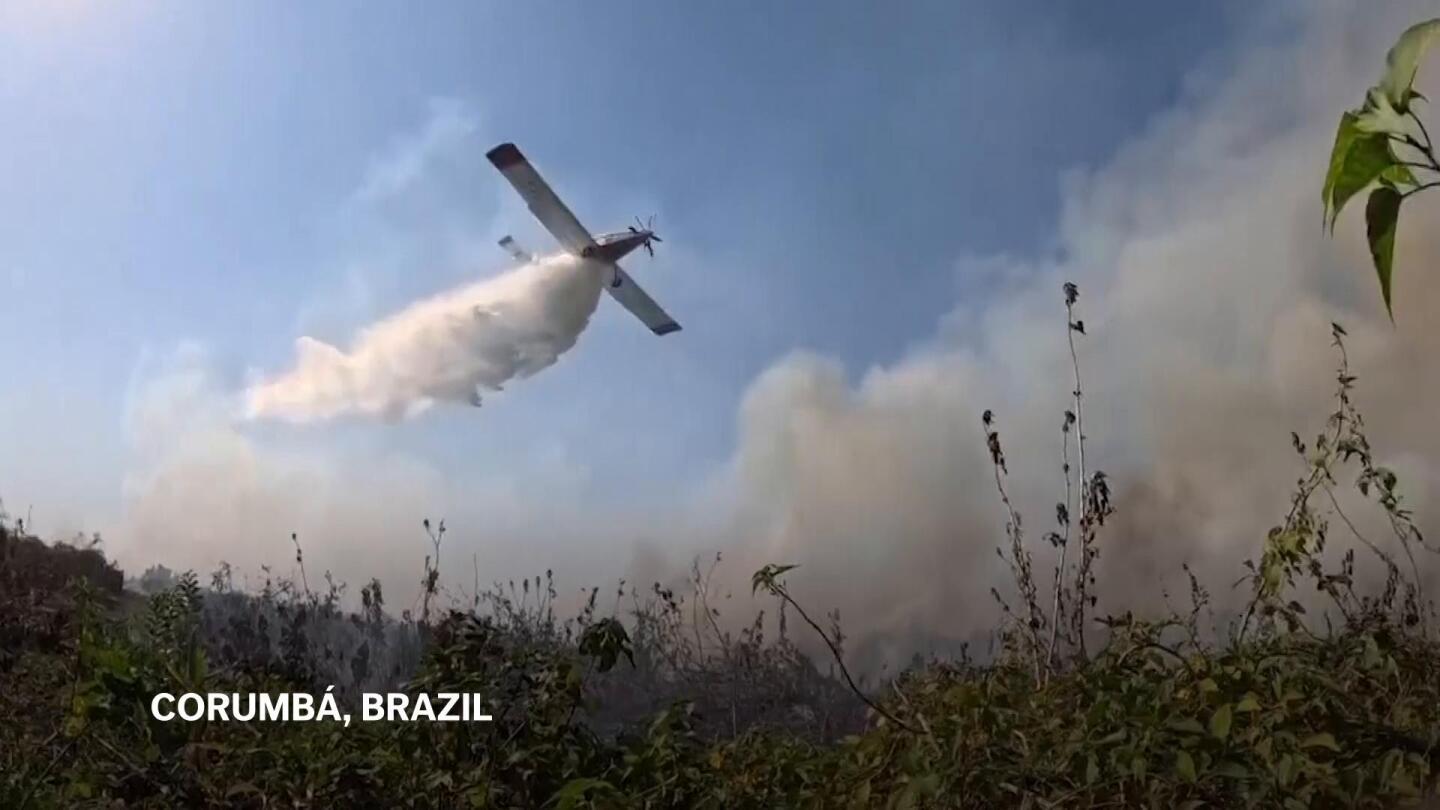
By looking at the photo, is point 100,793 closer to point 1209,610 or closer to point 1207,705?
point 1207,705

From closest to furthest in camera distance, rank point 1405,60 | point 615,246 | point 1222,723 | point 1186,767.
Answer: point 1405,60 → point 1186,767 → point 1222,723 → point 615,246

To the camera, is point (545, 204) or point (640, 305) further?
point (640, 305)

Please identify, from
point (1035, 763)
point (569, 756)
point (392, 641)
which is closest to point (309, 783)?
point (569, 756)

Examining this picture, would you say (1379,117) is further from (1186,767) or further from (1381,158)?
(1186,767)

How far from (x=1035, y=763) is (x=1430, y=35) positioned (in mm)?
2808

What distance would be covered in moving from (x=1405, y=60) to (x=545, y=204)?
22.8m

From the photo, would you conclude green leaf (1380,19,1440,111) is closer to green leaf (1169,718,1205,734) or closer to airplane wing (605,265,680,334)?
green leaf (1169,718,1205,734)

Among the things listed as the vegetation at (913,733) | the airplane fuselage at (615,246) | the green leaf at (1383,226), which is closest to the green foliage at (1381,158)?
the green leaf at (1383,226)

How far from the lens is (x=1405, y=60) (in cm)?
64

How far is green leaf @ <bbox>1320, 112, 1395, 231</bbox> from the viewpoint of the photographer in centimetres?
68

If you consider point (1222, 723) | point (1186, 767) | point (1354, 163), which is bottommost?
point (1186, 767)

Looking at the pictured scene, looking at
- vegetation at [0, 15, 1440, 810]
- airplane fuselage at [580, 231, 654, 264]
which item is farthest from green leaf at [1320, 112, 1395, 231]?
airplane fuselage at [580, 231, 654, 264]

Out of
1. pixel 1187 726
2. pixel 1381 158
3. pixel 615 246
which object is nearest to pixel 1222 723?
pixel 1187 726

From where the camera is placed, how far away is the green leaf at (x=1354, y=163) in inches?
26.8
